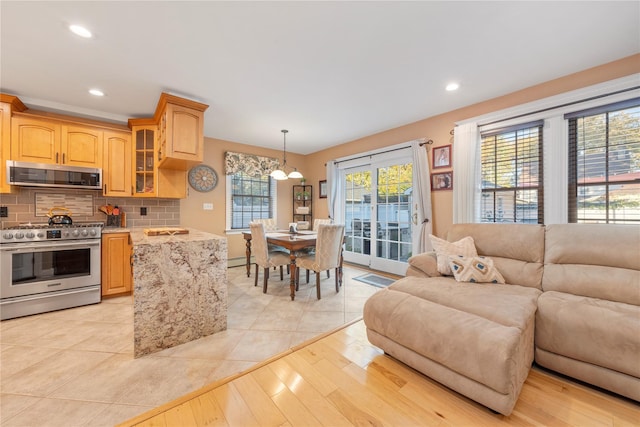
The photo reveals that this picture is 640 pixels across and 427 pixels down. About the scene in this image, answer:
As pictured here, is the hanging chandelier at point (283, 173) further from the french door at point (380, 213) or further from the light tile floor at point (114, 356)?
the light tile floor at point (114, 356)

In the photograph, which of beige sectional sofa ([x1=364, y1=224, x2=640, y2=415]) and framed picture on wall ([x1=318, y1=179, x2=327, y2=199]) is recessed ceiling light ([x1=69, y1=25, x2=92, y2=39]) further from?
framed picture on wall ([x1=318, y1=179, x2=327, y2=199])

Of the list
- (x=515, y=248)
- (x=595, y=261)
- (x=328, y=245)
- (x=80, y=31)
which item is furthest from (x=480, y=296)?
(x=80, y=31)

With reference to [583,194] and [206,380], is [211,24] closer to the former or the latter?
[206,380]

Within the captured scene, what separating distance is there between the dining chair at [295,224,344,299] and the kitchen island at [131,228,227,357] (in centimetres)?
113

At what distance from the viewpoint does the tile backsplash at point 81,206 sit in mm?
2982

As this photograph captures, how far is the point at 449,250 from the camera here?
242 cm

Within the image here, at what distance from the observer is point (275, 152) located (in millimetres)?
5285

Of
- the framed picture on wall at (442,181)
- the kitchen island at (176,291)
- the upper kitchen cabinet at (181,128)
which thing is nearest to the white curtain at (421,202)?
the framed picture on wall at (442,181)

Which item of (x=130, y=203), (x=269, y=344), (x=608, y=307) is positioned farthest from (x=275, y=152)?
(x=608, y=307)

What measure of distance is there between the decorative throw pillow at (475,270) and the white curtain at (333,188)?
2.95 meters

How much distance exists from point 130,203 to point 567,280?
205 inches

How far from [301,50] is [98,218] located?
3.62 meters

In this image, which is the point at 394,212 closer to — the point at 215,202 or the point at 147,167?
the point at 215,202

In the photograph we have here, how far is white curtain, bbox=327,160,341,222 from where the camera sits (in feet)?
16.4
